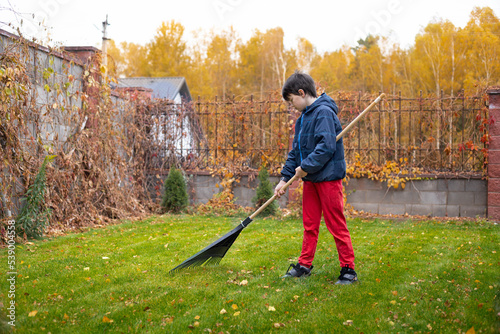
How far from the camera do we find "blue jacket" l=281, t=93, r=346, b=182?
3326 millimetres

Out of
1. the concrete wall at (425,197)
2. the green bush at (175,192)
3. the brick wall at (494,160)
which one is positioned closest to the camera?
the brick wall at (494,160)

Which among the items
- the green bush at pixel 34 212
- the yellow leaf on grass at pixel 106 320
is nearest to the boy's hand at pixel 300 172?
the yellow leaf on grass at pixel 106 320

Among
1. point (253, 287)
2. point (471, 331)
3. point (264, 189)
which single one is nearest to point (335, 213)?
point (253, 287)

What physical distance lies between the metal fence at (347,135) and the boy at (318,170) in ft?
14.2

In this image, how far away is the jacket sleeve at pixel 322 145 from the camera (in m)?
3.31

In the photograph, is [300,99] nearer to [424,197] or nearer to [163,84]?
[424,197]

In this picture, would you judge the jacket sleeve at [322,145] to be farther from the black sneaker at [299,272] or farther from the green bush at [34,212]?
the green bush at [34,212]

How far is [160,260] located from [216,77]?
30.1 meters

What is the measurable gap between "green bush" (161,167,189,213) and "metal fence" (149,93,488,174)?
0.87m

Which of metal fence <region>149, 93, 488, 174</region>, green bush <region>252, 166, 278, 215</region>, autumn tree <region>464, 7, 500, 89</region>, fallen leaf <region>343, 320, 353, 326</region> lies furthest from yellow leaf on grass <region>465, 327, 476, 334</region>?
autumn tree <region>464, 7, 500, 89</region>

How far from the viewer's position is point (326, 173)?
3.41 meters

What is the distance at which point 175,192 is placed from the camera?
792cm

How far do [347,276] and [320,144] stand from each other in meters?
1.09

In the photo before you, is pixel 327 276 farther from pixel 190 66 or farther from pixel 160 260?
pixel 190 66
